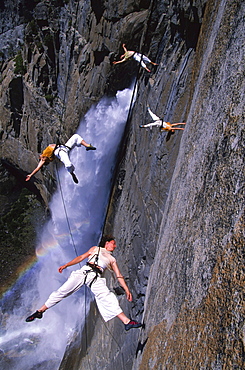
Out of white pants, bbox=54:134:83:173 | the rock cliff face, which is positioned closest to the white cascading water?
the rock cliff face

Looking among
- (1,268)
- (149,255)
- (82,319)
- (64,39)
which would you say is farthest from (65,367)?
(64,39)

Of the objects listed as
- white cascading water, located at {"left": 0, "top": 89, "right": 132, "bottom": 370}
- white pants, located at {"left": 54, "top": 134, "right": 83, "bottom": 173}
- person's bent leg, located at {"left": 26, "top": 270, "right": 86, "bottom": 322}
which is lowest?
white cascading water, located at {"left": 0, "top": 89, "right": 132, "bottom": 370}

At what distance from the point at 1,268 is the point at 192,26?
1797 cm

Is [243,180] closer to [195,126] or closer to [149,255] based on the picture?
[195,126]

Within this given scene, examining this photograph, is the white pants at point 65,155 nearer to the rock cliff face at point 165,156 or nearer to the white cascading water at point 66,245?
the rock cliff face at point 165,156

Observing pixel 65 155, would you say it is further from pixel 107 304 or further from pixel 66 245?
pixel 66 245

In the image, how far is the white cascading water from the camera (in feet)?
45.3

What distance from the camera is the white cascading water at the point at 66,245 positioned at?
13.8m

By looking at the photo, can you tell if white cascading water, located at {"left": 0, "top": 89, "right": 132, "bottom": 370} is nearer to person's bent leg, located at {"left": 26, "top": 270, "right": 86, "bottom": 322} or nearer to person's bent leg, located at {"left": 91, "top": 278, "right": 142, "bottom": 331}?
person's bent leg, located at {"left": 26, "top": 270, "right": 86, "bottom": 322}

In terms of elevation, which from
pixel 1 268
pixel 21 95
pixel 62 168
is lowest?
pixel 1 268

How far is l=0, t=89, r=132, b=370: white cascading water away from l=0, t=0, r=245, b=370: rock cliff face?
1.21 metres

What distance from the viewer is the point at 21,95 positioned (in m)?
21.5

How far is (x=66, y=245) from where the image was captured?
18.6m

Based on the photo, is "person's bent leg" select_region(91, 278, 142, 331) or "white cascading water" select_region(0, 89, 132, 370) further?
"white cascading water" select_region(0, 89, 132, 370)
